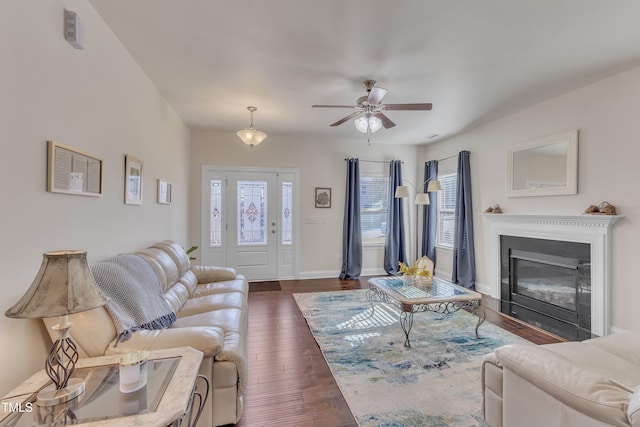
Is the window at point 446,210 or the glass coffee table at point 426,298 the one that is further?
the window at point 446,210

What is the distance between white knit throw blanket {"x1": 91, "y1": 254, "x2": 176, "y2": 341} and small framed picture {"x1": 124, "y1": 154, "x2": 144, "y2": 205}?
0.67m

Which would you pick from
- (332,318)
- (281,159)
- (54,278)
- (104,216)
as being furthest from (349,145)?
(54,278)

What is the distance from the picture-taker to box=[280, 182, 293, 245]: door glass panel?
560 cm

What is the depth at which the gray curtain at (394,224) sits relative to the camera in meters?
5.86

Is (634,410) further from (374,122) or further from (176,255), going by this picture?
(176,255)

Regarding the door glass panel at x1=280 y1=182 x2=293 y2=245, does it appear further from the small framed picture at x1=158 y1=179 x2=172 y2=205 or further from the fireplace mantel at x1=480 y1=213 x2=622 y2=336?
the fireplace mantel at x1=480 y1=213 x2=622 y2=336

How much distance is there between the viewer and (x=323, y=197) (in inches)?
226

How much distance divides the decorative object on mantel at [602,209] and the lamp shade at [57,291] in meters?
4.19

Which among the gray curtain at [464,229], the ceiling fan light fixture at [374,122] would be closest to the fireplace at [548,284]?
the gray curtain at [464,229]

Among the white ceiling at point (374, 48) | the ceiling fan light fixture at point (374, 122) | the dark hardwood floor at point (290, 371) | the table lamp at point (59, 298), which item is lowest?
the dark hardwood floor at point (290, 371)

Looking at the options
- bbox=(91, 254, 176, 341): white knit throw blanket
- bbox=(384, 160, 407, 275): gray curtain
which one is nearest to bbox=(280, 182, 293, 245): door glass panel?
bbox=(384, 160, 407, 275): gray curtain

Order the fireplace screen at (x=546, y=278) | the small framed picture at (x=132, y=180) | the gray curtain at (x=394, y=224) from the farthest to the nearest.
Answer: the gray curtain at (x=394, y=224) → the fireplace screen at (x=546, y=278) → the small framed picture at (x=132, y=180)

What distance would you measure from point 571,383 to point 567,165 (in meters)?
3.14

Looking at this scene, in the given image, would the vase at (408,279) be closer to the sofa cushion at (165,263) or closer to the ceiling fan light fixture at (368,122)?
the ceiling fan light fixture at (368,122)
